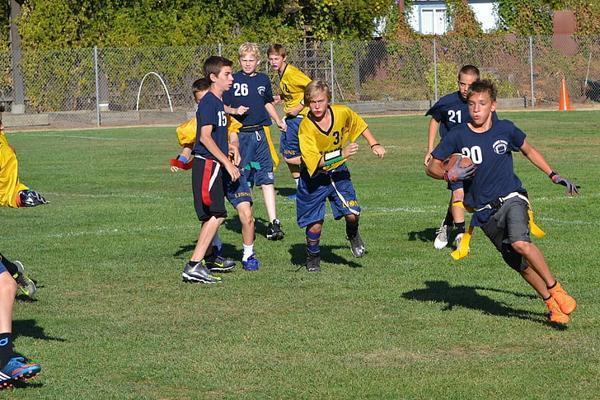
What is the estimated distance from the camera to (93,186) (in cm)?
1969

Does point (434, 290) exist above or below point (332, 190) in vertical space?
below

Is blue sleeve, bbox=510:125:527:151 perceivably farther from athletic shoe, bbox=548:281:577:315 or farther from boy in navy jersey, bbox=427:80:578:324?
athletic shoe, bbox=548:281:577:315

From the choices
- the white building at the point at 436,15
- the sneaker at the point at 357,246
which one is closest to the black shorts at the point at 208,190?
the sneaker at the point at 357,246

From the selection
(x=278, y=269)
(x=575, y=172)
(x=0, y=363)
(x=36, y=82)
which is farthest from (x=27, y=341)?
(x=36, y=82)

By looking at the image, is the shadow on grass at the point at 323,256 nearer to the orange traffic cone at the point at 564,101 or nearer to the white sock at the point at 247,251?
the white sock at the point at 247,251

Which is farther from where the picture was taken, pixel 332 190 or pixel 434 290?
pixel 332 190

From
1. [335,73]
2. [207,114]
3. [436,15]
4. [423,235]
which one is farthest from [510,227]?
[436,15]

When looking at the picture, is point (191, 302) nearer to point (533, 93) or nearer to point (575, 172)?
point (575, 172)

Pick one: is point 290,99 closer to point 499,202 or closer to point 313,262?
point 313,262

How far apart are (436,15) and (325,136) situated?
5823 cm

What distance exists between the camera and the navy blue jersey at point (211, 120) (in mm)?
11031

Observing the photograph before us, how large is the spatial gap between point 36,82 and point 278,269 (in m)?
29.5

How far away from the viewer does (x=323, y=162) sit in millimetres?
11211

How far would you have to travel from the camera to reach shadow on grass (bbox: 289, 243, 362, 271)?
11766 millimetres
